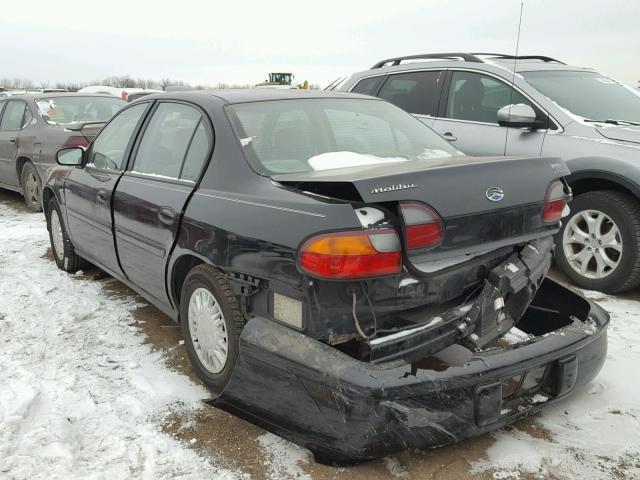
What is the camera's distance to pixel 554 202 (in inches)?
104

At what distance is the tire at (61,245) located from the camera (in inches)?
195

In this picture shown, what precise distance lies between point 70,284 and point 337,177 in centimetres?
334

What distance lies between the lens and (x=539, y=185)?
8.38 feet

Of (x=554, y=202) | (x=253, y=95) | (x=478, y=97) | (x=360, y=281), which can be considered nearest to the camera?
(x=360, y=281)

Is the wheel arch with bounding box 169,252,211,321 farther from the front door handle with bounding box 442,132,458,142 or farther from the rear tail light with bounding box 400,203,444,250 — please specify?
the front door handle with bounding box 442,132,458,142

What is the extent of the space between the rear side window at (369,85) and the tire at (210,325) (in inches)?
151

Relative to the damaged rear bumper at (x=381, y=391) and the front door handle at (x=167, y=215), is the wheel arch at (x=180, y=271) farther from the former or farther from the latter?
the damaged rear bumper at (x=381, y=391)

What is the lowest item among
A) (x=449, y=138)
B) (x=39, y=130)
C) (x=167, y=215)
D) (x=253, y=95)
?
(x=39, y=130)

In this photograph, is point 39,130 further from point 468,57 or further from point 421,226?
point 421,226

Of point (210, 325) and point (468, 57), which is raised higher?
point (468, 57)

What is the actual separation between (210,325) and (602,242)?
3053 millimetres

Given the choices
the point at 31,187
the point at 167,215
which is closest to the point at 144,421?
the point at 167,215

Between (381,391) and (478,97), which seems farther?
(478,97)

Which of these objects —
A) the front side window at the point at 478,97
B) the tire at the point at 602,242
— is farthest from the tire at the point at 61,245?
the tire at the point at 602,242
